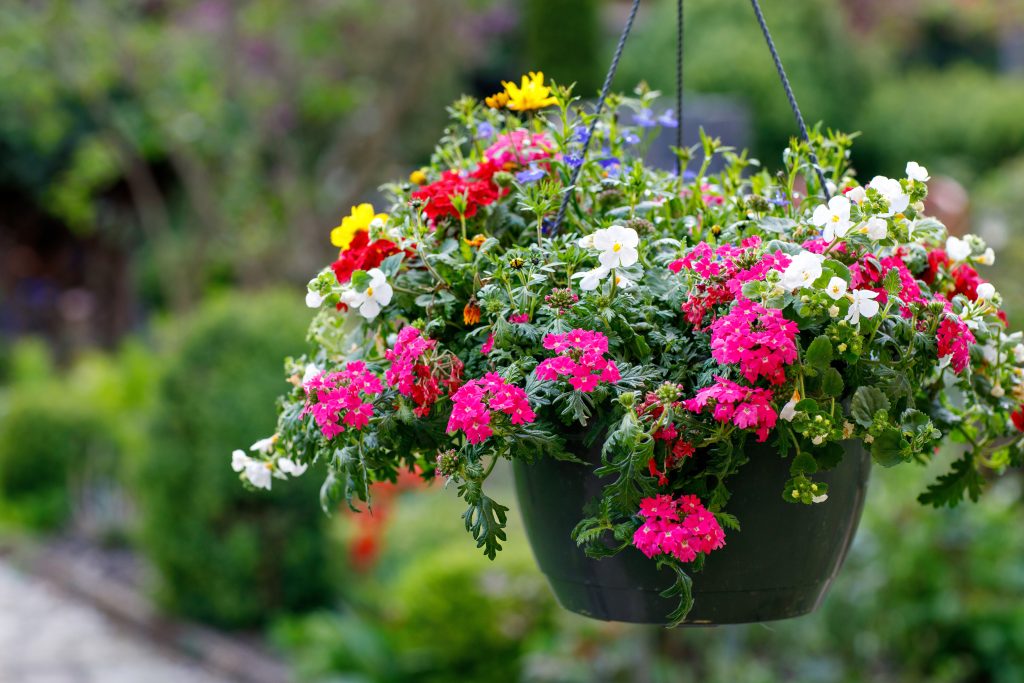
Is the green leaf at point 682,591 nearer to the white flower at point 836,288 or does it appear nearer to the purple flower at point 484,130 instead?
the white flower at point 836,288

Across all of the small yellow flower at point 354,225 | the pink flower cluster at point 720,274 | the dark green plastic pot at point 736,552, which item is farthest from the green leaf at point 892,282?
the small yellow flower at point 354,225

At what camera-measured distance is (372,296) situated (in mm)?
1216

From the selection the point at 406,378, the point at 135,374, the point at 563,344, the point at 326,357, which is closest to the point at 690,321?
the point at 563,344

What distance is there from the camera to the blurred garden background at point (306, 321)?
324cm

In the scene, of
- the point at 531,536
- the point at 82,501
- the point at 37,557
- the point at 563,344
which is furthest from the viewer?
the point at 82,501

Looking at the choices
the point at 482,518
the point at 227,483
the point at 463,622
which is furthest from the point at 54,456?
the point at 482,518

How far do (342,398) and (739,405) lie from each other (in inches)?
16.4

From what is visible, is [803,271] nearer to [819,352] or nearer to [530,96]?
[819,352]

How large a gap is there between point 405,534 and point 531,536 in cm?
334

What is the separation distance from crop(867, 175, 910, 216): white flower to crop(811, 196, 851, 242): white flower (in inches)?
1.6

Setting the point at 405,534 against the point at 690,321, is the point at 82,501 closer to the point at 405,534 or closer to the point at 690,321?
the point at 405,534

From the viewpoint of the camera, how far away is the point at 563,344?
1.09m

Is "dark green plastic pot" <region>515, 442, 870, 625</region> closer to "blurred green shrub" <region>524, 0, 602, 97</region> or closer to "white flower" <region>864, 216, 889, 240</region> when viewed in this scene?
"white flower" <region>864, 216, 889, 240</region>

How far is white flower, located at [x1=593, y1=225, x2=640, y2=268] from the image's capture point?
110 cm
